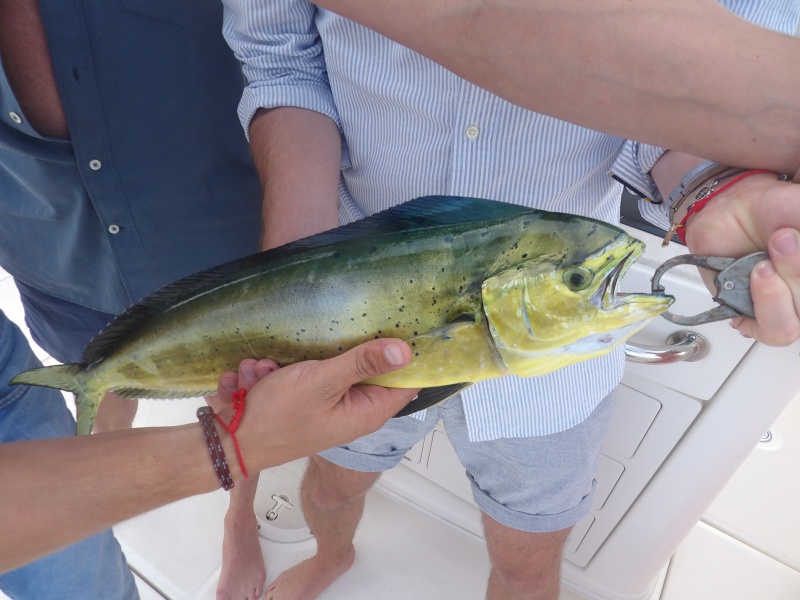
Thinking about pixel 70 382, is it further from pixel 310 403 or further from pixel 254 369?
pixel 310 403

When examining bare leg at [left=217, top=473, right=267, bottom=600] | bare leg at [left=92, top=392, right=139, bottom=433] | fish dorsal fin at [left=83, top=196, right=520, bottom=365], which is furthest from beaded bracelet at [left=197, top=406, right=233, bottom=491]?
bare leg at [left=92, top=392, right=139, bottom=433]

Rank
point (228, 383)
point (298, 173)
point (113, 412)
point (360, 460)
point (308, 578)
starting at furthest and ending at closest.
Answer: point (113, 412), point (308, 578), point (360, 460), point (298, 173), point (228, 383)

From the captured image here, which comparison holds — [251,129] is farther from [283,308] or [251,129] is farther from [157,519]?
[157,519]

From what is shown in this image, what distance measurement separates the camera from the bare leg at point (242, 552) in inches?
77.4

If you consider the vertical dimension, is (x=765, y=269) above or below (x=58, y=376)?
above

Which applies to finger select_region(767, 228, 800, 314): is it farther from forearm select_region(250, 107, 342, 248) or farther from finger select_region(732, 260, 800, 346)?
forearm select_region(250, 107, 342, 248)

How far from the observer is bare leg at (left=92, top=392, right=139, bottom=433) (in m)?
2.24

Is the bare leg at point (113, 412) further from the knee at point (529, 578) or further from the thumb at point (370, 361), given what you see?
the thumb at point (370, 361)

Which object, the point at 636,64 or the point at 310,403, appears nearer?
the point at 636,64

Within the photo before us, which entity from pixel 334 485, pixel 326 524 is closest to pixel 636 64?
pixel 334 485

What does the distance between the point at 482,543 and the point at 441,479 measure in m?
0.32

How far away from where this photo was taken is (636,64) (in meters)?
0.71

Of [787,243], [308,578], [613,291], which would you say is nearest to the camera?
[787,243]

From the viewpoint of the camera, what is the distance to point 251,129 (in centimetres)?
143
